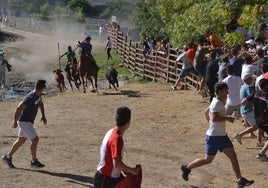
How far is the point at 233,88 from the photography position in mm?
12672

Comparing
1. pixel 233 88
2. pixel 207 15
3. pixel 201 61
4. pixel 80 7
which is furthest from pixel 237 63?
pixel 80 7

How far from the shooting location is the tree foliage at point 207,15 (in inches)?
766

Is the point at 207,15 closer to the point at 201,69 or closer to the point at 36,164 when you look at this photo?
the point at 201,69

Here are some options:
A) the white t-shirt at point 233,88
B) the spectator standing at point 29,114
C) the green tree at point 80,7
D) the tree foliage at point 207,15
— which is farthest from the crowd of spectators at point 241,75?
the green tree at point 80,7

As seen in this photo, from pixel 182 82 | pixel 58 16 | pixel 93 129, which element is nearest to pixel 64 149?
pixel 93 129

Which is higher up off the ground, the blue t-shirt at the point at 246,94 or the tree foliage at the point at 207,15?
the tree foliage at the point at 207,15

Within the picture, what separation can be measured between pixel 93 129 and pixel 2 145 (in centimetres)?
279

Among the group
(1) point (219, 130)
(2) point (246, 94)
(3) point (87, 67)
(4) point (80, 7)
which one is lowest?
(3) point (87, 67)

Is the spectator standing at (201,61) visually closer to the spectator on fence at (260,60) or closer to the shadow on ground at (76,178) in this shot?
the spectator on fence at (260,60)

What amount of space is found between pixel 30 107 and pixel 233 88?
4.27 m

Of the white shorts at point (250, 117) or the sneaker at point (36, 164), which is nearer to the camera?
the sneaker at point (36, 164)

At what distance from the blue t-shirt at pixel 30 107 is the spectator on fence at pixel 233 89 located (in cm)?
401

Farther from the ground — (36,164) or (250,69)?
(250,69)

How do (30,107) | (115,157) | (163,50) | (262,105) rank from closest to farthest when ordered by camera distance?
(115,157) → (262,105) → (30,107) → (163,50)
